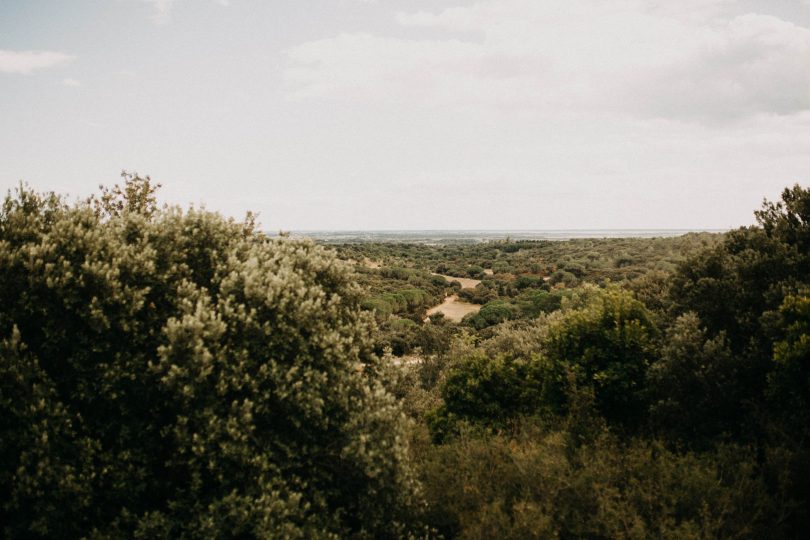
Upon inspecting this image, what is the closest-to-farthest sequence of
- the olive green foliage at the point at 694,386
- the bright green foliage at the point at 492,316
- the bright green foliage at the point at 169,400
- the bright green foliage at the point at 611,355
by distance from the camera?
1. the bright green foliage at the point at 169,400
2. the olive green foliage at the point at 694,386
3. the bright green foliage at the point at 611,355
4. the bright green foliage at the point at 492,316

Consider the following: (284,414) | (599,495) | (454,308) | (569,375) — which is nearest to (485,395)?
(569,375)

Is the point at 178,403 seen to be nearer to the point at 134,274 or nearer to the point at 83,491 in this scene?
the point at 83,491

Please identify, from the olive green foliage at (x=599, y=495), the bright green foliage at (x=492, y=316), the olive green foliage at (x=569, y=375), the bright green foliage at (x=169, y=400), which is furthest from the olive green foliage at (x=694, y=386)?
the bright green foliage at (x=492, y=316)

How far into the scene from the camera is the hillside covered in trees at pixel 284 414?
372 inches

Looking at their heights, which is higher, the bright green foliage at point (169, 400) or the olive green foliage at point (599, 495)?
the bright green foliage at point (169, 400)

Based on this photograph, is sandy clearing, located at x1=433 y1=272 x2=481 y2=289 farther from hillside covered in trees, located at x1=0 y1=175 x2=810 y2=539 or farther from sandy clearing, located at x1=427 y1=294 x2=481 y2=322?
hillside covered in trees, located at x1=0 y1=175 x2=810 y2=539

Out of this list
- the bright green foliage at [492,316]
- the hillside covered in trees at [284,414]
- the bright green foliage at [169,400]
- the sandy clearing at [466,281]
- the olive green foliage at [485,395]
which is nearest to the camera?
the bright green foliage at [169,400]

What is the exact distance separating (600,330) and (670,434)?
211 inches

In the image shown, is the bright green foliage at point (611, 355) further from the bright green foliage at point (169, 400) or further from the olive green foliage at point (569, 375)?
the bright green foliage at point (169, 400)

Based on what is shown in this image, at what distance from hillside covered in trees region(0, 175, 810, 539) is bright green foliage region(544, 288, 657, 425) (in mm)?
1585

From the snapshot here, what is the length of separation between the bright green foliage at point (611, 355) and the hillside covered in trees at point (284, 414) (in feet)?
5.20

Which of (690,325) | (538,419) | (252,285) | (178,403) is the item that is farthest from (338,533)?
(690,325)

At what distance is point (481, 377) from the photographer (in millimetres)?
23469

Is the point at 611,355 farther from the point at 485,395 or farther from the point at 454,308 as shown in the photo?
the point at 454,308
